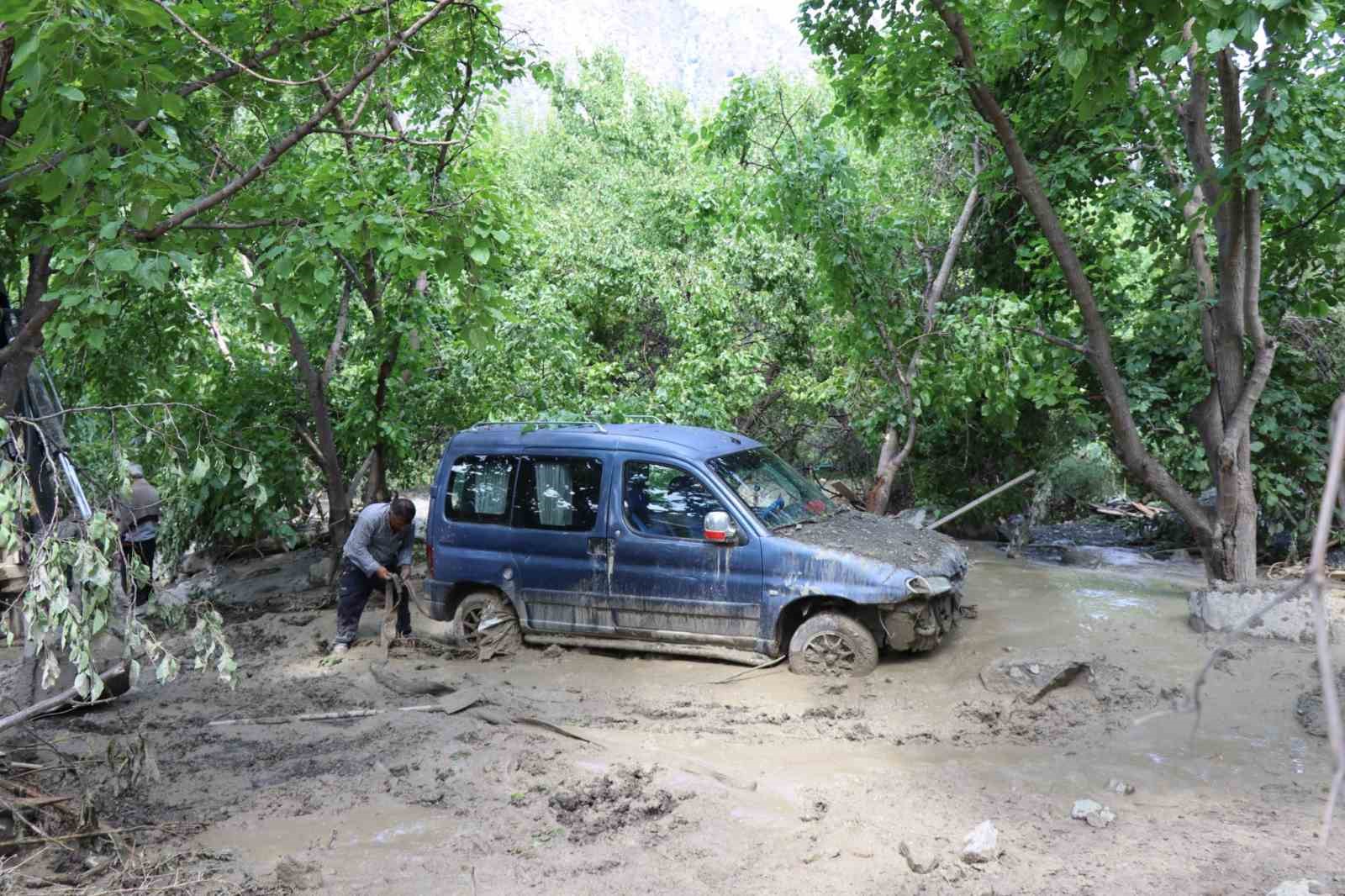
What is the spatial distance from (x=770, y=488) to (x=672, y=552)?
39.3 inches

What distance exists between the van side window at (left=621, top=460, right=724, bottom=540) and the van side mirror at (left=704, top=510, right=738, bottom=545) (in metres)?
0.13

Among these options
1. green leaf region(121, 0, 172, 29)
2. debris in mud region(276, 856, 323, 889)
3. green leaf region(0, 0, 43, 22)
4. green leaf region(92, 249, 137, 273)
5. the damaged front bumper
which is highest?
green leaf region(121, 0, 172, 29)

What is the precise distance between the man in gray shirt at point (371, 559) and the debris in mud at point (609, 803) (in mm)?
3885

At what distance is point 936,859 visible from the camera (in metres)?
4.56

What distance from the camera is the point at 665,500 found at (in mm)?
7961

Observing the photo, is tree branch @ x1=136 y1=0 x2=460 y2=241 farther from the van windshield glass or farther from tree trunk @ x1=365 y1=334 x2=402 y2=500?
tree trunk @ x1=365 y1=334 x2=402 y2=500

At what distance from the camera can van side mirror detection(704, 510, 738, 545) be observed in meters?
7.57

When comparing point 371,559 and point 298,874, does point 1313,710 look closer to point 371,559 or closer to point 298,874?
point 298,874

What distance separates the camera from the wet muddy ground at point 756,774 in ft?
15.0

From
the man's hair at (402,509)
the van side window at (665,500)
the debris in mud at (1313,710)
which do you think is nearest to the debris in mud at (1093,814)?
the debris in mud at (1313,710)

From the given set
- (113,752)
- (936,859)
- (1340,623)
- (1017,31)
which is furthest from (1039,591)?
(113,752)

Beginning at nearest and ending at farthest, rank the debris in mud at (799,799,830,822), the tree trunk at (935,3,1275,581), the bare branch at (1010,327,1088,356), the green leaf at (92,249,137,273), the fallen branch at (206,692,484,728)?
the green leaf at (92,249,137,273) < the debris in mud at (799,799,830,822) < the fallen branch at (206,692,484,728) < the tree trunk at (935,3,1275,581) < the bare branch at (1010,327,1088,356)

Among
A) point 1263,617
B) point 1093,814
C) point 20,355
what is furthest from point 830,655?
point 20,355

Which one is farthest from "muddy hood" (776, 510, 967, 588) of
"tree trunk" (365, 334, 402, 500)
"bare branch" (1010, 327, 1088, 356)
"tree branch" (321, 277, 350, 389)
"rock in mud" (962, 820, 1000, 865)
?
"tree branch" (321, 277, 350, 389)
